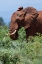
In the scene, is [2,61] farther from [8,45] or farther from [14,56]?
[8,45]

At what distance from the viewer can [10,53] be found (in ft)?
23.6

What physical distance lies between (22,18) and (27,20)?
32 cm

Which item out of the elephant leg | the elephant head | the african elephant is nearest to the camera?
the elephant head

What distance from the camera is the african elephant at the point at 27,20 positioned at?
42.7 ft

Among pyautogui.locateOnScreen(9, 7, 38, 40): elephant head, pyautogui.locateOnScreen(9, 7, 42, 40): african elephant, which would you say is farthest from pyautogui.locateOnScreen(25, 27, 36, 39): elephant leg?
pyautogui.locateOnScreen(9, 7, 38, 40): elephant head

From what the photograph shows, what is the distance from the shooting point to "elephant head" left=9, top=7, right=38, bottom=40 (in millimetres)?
12867

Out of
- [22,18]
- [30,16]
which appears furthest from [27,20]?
[22,18]

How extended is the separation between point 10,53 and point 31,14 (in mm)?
6385

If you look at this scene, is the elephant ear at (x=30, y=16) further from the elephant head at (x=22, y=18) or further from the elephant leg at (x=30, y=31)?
the elephant leg at (x=30, y=31)

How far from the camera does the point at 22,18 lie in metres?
13.1

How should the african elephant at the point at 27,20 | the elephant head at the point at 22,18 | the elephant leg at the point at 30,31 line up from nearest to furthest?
the elephant head at the point at 22,18 < the african elephant at the point at 27,20 < the elephant leg at the point at 30,31

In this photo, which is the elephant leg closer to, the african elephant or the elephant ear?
the african elephant

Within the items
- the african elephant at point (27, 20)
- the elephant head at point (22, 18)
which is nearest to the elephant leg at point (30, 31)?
the african elephant at point (27, 20)

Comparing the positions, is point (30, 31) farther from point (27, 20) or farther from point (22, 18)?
point (22, 18)
